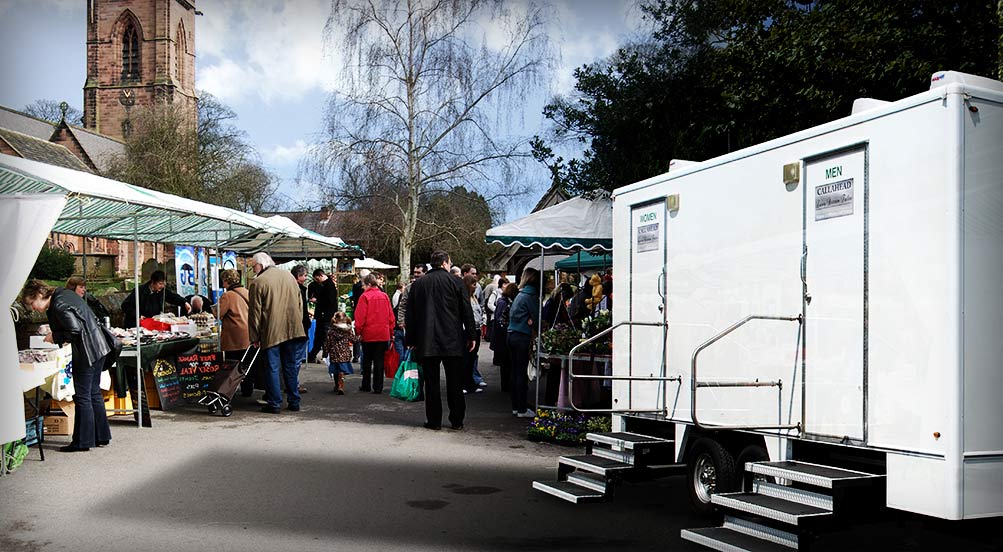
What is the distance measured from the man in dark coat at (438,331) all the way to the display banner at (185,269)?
928 centimetres

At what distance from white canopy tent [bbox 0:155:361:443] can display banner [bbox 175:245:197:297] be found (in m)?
0.25

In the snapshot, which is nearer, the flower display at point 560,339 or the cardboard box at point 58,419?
the cardboard box at point 58,419

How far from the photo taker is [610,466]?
729cm

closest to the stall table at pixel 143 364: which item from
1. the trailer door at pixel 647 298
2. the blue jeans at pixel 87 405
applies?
the blue jeans at pixel 87 405

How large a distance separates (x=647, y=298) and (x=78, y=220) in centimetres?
921

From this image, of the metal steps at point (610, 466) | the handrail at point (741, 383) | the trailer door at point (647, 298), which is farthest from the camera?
the trailer door at point (647, 298)

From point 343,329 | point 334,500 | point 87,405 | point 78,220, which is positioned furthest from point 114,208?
point 334,500

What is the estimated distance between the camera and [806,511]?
5.21 m

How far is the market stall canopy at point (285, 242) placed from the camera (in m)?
17.0

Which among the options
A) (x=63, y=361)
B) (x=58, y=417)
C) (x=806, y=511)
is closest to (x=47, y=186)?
(x=63, y=361)

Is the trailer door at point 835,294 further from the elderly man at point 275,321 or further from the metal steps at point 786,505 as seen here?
the elderly man at point 275,321

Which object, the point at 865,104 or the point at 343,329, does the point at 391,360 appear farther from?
the point at 865,104

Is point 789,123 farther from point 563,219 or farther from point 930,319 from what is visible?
point 930,319

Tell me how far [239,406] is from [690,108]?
8.41 metres
